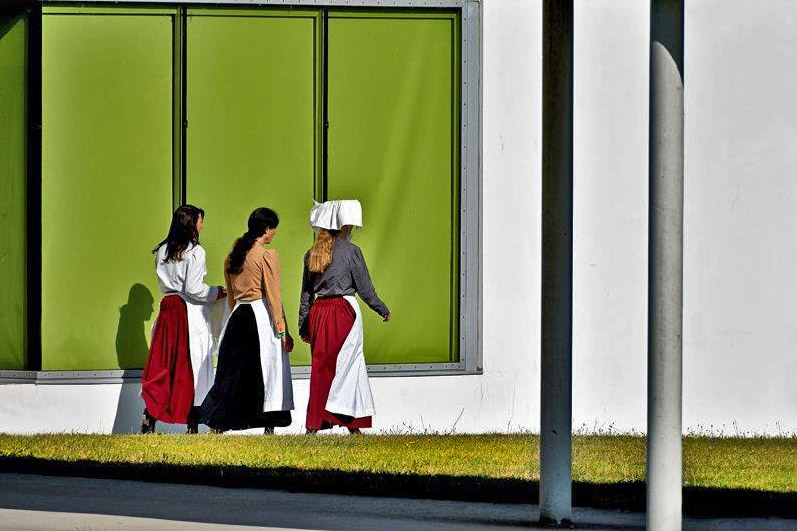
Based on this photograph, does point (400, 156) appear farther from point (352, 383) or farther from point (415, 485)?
point (415, 485)

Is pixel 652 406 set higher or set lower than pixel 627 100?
lower

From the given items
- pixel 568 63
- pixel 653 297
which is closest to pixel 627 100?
pixel 568 63

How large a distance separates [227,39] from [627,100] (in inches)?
130

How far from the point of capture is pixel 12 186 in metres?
14.4

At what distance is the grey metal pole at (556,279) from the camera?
8.40 meters

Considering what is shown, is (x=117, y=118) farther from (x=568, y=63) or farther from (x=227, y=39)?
(x=568, y=63)

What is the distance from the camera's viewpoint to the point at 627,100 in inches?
583

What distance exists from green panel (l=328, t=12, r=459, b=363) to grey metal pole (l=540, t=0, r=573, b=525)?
6196 mm

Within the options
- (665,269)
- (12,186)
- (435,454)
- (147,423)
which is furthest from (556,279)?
(12,186)

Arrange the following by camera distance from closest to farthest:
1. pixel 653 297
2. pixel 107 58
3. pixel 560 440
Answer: pixel 653 297, pixel 560 440, pixel 107 58

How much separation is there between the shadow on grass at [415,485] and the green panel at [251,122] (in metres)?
3.57

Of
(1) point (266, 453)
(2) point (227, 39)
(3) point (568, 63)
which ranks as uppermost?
(2) point (227, 39)

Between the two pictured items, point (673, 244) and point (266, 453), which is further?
point (266, 453)

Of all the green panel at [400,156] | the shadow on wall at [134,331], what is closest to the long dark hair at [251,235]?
the green panel at [400,156]
